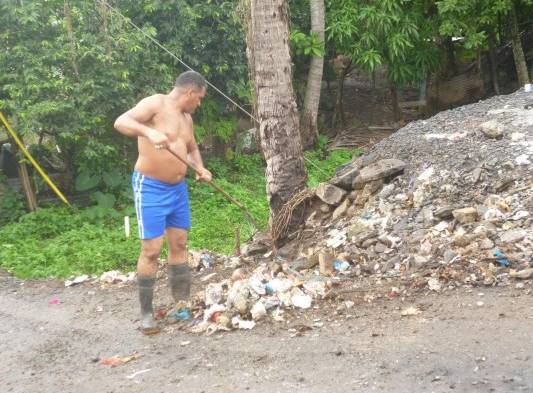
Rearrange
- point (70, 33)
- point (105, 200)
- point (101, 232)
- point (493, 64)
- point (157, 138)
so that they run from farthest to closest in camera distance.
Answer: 1. point (493, 64)
2. point (105, 200)
3. point (70, 33)
4. point (101, 232)
5. point (157, 138)

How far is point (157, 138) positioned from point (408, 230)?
2340mm

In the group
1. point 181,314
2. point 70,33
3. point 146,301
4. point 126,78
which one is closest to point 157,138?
point 146,301

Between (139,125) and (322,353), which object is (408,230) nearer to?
(322,353)

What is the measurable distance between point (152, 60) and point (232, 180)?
265cm

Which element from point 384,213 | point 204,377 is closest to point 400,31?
point 384,213

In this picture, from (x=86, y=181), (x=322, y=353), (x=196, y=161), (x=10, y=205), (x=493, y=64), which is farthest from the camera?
(x=493, y=64)

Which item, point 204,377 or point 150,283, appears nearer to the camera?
point 204,377

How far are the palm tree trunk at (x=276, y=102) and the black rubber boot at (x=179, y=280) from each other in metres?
1.41

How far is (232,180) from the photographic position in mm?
11469

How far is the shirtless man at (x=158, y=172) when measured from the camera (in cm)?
485

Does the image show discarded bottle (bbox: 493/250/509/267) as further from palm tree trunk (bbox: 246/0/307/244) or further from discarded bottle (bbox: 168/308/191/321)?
discarded bottle (bbox: 168/308/191/321)

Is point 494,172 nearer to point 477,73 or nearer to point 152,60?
point 152,60

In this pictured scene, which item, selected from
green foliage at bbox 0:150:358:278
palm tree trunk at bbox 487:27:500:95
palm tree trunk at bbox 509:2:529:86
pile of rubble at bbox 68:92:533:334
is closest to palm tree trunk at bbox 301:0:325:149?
green foliage at bbox 0:150:358:278

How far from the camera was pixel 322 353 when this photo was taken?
4016 millimetres
